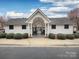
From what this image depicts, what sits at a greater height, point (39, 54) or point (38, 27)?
point (38, 27)

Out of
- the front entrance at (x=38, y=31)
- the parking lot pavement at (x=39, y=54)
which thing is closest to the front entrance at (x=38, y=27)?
the front entrance at (x=38, y=31)

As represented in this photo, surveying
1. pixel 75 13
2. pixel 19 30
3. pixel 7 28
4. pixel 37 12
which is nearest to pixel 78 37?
pixel 37 12

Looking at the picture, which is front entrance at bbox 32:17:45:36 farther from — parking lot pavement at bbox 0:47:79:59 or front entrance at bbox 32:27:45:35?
parking lot pavement at bbox 0:47:79:59

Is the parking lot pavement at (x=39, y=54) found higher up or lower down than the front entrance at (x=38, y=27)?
lower down

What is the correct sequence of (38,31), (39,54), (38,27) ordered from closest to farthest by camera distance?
(39,54), (38,27), (38,31)

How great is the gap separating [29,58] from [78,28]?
55.7m

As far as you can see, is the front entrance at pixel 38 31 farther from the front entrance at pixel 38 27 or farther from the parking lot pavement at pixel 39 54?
the parking lot pavement at pixel 39 54

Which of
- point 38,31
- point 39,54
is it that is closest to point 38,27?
point 38,31

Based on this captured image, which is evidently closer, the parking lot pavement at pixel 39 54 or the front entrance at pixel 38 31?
the parking lot pavement at pixel 39 54

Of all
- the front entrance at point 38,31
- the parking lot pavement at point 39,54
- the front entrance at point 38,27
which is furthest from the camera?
the front entrance at point 38,31

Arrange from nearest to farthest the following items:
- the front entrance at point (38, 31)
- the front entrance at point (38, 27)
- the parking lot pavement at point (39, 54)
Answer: the parking lot pavement at point (39, 54), the front entrance at point (38, 27), the front entrance at point (38, 31)

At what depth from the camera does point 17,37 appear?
30.3 m

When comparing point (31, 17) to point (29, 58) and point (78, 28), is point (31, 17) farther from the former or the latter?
point (78, 28)

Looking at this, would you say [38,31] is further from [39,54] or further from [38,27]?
[39,54]
